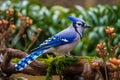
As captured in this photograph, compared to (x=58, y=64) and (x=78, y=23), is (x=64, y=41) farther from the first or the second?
(x=58, y=64)

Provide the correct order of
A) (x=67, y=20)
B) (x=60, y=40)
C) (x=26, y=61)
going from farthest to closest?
(x=67, y=20)
(x=60, y=40)
(x=26, y=61)

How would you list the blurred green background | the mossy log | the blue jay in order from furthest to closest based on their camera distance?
the blurred green background < the blue jay < the mossy log

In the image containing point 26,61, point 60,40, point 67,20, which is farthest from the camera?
point 67,20

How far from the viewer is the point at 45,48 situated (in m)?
2.15

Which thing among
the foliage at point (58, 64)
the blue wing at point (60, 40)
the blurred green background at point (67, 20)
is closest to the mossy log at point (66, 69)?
the foliage at point (58, 64)

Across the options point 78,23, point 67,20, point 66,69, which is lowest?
point 67,20

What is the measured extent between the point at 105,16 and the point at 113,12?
17 centimetres

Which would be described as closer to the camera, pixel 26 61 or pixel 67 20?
pixel 26 61

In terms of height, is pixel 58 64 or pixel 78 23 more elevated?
pixel 78 23

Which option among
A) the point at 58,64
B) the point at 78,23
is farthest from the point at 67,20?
the point at 58,64

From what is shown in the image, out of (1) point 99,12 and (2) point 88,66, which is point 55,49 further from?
(1) point 99,12

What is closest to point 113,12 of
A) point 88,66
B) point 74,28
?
point 74,28

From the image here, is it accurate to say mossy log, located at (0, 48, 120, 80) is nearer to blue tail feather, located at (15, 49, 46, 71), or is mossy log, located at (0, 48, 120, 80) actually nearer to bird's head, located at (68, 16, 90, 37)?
blue tail feather, located at (15, 49, 46, 71)

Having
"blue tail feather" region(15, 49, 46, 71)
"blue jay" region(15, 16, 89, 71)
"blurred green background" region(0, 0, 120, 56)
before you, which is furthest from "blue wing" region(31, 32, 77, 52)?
"blurred green background" region(0, 0, 120, 56)
